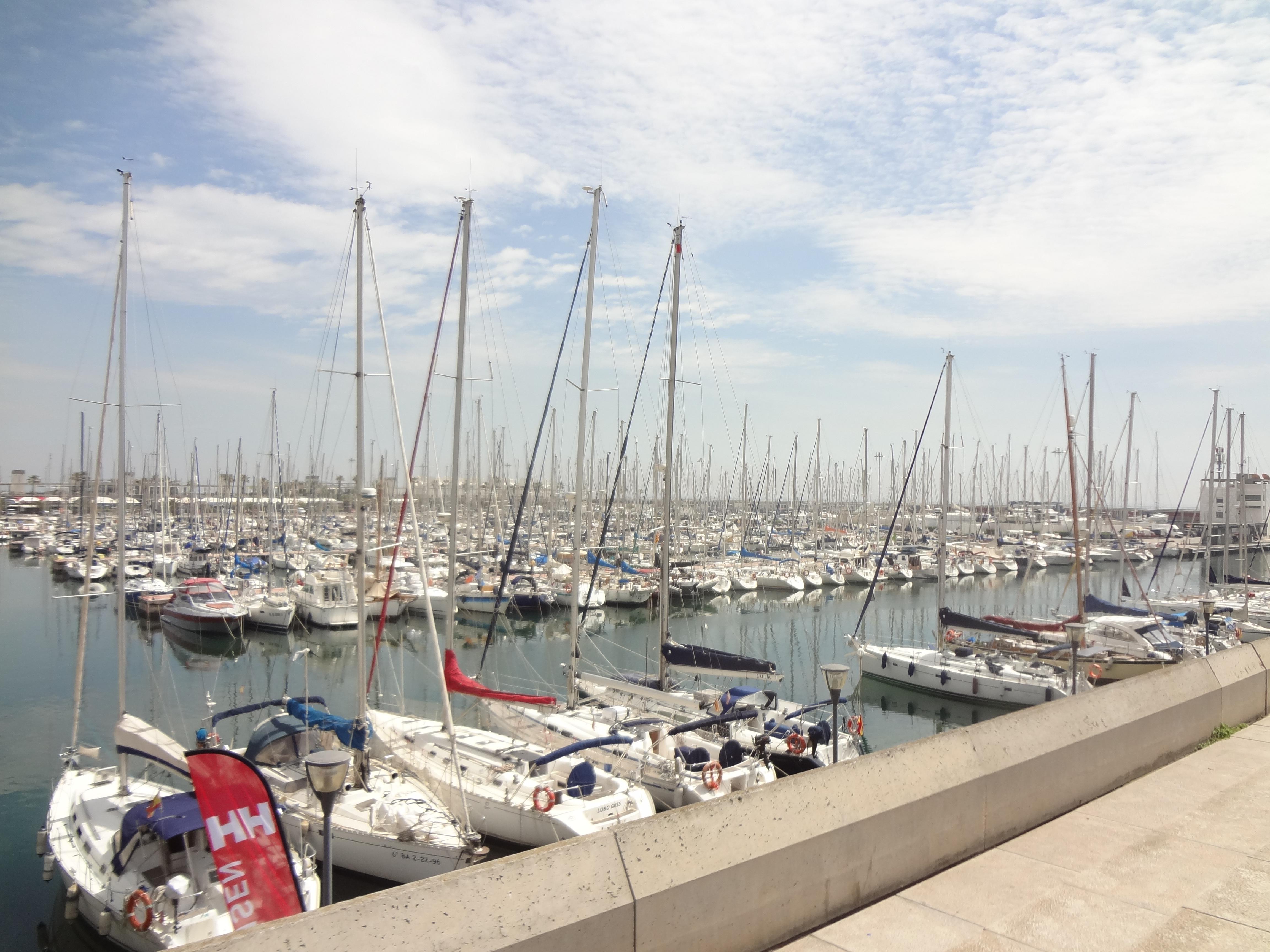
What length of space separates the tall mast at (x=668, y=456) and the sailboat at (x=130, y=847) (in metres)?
12.4

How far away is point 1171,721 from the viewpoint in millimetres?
7809

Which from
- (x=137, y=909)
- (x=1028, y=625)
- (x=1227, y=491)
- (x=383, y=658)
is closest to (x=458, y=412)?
(x=137, y=909)

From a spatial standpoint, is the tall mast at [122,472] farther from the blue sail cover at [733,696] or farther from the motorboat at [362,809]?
the blue sail cover at [733,696]

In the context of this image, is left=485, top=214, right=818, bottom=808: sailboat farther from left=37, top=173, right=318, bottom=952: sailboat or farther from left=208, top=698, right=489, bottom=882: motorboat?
left=37, top=173, right=318, bottom=952: sailboat

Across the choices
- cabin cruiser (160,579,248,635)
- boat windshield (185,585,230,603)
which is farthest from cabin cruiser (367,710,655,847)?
boat windshield (185,585,230,603)

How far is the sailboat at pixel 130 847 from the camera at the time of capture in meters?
11.2

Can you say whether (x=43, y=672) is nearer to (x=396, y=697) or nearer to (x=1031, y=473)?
(x=396, y=697)

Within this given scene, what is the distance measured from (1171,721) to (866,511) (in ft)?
273

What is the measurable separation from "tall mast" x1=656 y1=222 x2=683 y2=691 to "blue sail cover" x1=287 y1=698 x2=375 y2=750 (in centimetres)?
869

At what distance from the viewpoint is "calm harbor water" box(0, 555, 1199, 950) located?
62.8 feet

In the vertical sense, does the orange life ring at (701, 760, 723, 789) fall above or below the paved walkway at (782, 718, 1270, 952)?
below

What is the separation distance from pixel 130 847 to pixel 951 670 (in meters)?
26.7

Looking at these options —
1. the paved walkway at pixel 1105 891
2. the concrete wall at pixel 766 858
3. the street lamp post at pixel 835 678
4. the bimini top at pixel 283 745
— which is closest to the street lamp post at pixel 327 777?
the concrete wall at pixel 766 858

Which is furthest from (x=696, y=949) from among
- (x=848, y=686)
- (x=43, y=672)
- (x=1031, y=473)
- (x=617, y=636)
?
(x=1031, y=473)
